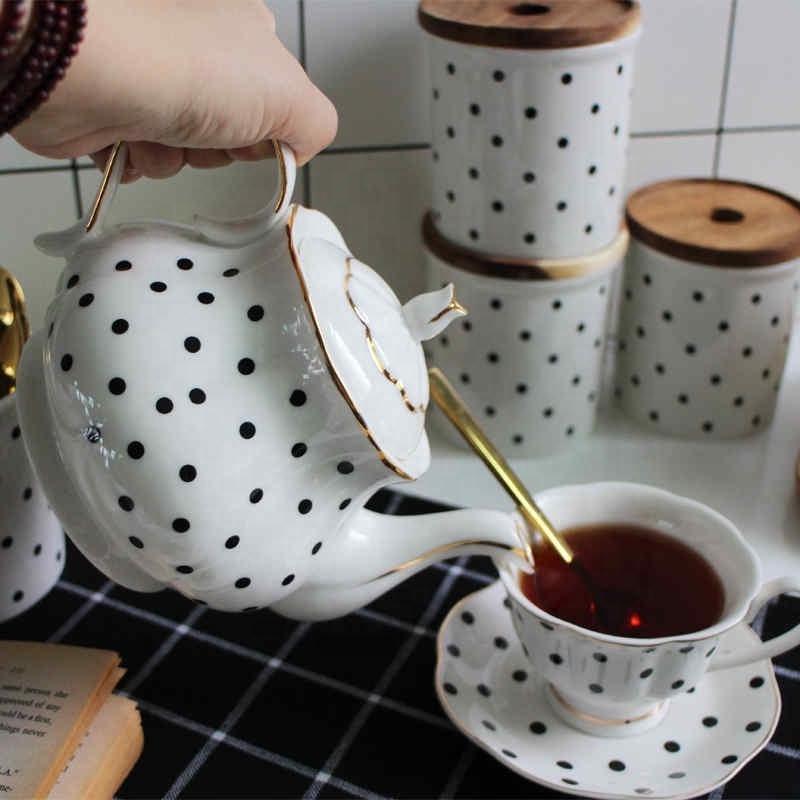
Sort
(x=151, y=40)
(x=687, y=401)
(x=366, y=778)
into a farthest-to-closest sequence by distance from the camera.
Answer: (x=687, y=401) < (x=366, y=778) < (x=151, y=40)

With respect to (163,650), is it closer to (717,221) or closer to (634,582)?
(634,582)

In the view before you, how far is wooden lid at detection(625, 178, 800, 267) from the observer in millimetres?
754

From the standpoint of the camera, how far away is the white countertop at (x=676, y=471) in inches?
30.2

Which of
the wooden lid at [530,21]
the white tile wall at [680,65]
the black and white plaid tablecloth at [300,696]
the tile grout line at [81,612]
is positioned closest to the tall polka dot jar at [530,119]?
the wooden lid at [530,21]

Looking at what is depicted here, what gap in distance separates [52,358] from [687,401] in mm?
525

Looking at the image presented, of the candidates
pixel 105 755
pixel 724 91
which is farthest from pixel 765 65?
pixel 105 755

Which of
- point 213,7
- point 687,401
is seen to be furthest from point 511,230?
point 213,7

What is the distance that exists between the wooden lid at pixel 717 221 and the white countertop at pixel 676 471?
0.16 meters

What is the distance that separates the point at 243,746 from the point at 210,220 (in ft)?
0.89

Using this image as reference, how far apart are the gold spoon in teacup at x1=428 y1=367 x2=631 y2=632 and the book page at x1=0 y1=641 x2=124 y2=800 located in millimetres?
219

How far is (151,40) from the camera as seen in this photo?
1.38 feet

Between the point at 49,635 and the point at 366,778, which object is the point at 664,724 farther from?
the point at 49,635

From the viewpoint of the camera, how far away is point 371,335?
0.46 m

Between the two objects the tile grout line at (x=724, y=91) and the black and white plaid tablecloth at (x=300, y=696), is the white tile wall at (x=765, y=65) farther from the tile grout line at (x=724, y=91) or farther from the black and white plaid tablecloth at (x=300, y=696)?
the black and white plaid tablecloth at (x=300, y=696)
